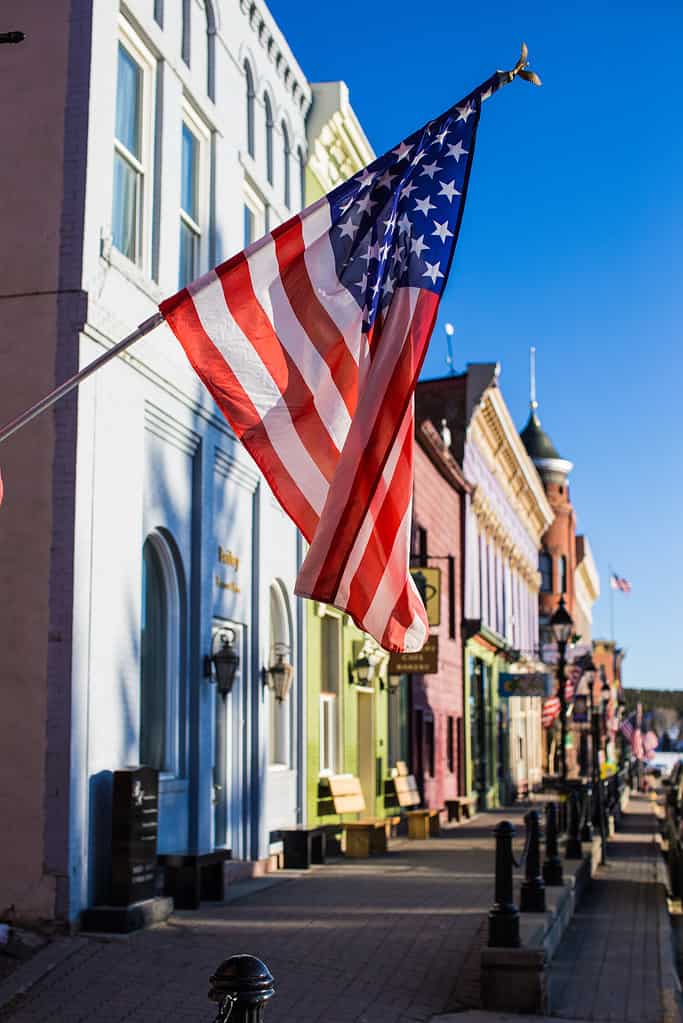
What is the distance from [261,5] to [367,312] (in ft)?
38.4

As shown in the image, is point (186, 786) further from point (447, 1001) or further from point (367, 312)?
point (367, 312)

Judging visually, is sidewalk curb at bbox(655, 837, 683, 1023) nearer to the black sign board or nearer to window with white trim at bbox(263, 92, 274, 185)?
the black sign board

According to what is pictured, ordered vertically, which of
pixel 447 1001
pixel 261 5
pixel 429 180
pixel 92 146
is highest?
pixel 261 5

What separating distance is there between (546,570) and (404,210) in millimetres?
65080

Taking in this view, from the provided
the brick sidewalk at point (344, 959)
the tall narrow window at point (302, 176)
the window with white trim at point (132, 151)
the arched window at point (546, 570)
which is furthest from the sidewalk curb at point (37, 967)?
the arched window at point (546, 570)

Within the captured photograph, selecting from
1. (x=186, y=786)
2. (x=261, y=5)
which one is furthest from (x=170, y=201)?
(x=186, y=786)

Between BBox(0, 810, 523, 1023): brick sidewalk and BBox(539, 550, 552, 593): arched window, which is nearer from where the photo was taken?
BBox(0, 810, 523, 1023): brick sidewalk

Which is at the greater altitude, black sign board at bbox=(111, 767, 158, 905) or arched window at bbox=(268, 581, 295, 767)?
arched window at bbox=(268, 581, 295, 767)

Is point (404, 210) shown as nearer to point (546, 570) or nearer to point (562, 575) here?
point (546, 570)

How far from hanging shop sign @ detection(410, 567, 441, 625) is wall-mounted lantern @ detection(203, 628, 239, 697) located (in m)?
9.53

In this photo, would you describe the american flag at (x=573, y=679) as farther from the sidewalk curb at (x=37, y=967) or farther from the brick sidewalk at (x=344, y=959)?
the sidewalk curb at (x=37, y=967)

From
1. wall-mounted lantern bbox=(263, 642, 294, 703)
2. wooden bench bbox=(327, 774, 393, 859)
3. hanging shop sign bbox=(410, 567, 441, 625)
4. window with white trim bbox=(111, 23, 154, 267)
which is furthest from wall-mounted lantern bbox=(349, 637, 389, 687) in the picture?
→ window with white trim bbox=(111, 23, 154, 267)

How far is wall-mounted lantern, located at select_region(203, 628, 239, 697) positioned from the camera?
1457 cm

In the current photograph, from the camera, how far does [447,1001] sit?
9328 mm
